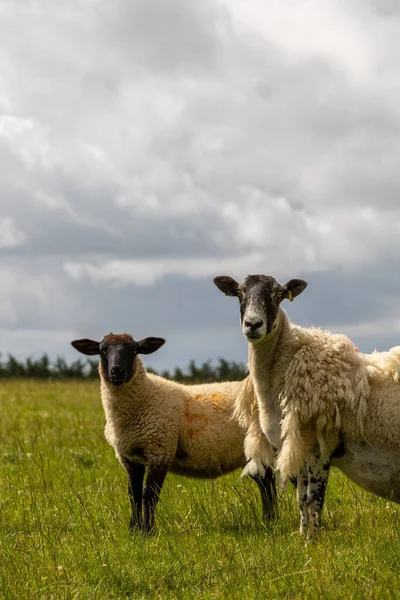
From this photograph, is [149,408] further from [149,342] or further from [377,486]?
[377,486]

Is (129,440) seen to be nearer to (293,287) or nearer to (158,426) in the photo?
(158,426)

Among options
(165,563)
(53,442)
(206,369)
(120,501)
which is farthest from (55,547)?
(206,369)

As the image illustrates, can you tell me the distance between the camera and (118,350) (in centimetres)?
1000

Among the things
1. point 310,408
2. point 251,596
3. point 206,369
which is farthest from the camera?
point 206,369

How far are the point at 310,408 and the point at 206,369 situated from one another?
2499 centimetres

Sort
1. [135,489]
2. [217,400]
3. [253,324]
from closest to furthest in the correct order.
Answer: [253,324], [135,489], [217,400]

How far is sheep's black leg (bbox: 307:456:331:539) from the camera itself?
26.7 ft

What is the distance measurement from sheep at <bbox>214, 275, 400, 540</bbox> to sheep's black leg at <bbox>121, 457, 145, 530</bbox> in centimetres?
193

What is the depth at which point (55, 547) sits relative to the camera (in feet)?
27.2

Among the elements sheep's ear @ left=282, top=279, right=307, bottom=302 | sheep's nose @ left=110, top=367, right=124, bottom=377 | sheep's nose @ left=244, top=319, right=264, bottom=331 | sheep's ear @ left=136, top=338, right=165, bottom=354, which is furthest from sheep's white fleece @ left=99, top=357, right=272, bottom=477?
sheep's nose @ left=244, top=319, right=264, bottom=331

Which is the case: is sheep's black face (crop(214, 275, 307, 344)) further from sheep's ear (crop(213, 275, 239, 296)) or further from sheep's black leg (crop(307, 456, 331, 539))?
sheep's black leg (crop(307, 456, 331, 539))

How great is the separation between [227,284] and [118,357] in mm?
1866

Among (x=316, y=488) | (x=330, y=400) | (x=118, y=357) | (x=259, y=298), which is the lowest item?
(x=316, y=488)

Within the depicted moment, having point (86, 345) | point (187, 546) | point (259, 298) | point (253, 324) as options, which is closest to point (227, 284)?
point (259, 298)
